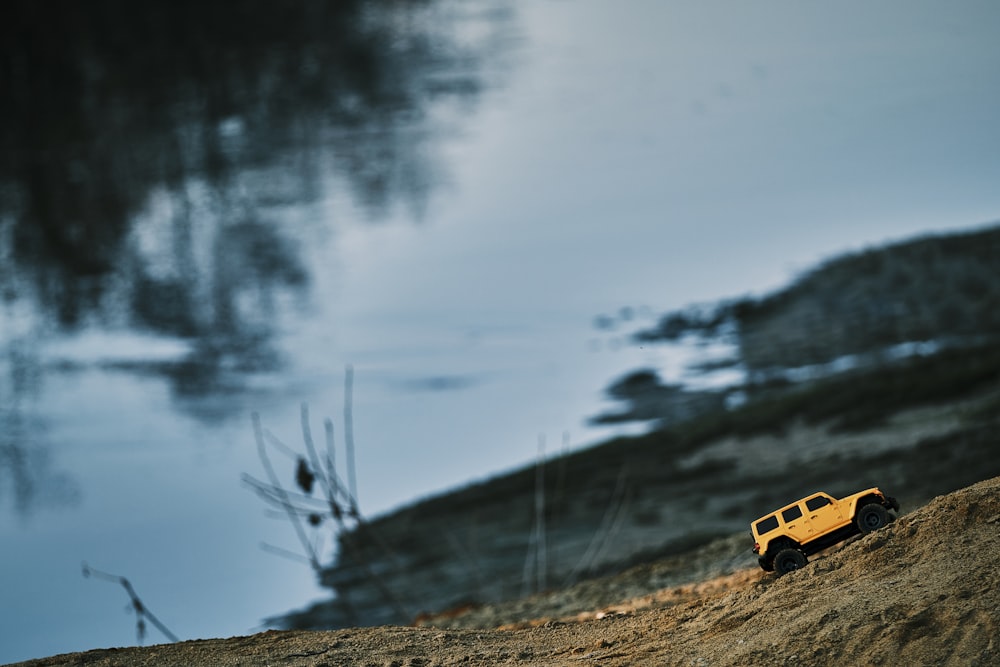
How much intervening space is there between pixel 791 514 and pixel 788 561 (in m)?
0.36

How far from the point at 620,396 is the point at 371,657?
17.0 metres

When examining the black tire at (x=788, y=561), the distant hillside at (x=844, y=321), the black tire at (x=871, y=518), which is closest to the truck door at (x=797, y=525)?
the black tire at (x=788, y=561)

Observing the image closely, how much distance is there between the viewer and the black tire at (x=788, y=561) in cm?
770

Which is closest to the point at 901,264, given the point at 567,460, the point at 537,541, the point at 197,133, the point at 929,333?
the point at 929,333

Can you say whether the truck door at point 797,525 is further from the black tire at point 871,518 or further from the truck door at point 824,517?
the black tire at point 871,518

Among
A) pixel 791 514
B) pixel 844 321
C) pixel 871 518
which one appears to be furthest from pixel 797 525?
pixel 844 321

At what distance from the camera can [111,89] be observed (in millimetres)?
26469

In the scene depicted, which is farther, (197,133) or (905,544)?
(197,133)

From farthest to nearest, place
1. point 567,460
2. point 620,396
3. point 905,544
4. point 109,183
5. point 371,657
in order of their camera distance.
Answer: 1. point 109,183
2. point 620,396
3. point 567,460
4. point 371,657
5. point 905,544

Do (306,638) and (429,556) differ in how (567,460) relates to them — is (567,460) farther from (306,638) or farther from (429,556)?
(306,638)

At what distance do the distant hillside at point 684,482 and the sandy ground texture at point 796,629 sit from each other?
295 inches

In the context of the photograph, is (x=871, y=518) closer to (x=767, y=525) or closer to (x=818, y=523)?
(x=818, y=523)

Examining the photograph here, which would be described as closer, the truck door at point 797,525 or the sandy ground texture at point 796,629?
the sandy ground texture at point 796,629

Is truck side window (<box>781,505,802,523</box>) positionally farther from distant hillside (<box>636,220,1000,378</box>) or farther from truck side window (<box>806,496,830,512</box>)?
distant hillside (<box>636,220,1000,378</box>)
